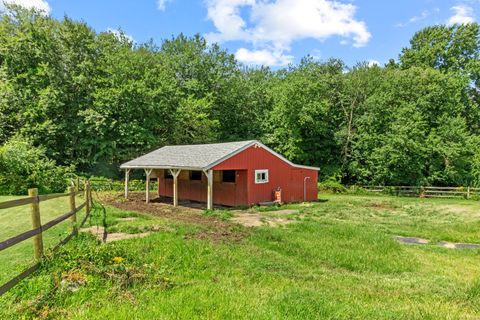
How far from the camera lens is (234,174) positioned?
62.1 ft

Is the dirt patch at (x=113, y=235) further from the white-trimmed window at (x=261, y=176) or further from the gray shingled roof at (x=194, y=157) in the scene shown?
the white-trimmed window at (x=261, y=176)

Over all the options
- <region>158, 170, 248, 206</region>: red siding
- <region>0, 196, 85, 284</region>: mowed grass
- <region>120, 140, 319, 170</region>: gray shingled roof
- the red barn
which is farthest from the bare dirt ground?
<region>0, 196, 85, 284</region>: mowed grass

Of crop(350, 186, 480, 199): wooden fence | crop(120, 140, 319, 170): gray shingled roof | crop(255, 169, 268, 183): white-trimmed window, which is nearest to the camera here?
crop(120, 140, 319, 170): gray shingled roof

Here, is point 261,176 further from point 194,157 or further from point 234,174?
point 194,157

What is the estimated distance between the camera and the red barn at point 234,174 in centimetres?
1762

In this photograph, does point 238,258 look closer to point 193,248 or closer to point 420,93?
point 193,248

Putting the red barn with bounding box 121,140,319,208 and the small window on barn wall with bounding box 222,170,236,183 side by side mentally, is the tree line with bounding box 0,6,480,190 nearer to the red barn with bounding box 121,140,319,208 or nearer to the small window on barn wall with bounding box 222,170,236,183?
the red barn with bounding box 121,140,319,208

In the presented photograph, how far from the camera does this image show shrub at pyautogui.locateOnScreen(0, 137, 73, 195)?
20672 mm

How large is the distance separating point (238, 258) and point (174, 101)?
92.6ft

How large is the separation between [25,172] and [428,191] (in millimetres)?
31233

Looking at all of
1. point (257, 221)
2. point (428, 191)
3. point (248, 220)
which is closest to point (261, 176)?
point (248, 220)

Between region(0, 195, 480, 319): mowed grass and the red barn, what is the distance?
8.40m

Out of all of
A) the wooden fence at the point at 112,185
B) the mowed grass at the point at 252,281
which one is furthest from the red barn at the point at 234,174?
the mowed grass at the point at 252,281

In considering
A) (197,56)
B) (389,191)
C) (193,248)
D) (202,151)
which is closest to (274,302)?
(193,248)
